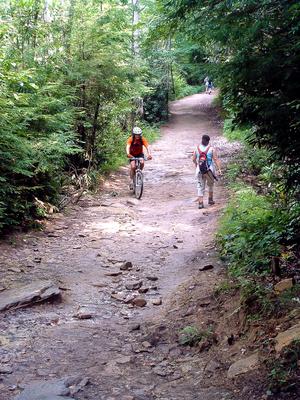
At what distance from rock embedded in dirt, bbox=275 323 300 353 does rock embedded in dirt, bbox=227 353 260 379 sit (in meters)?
0.24

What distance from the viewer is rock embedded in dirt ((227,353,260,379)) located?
155 inches

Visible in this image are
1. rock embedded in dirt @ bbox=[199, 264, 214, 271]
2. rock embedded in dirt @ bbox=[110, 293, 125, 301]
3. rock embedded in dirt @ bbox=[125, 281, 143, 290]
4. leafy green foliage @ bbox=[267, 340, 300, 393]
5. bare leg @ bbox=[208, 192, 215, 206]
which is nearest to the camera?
leafy green foliage @ bbox=[267, 340, 300, 393]

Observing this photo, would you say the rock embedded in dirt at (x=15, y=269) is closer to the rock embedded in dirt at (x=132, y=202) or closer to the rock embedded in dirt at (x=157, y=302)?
the rock embedded in dirt at (x=157, y=302)

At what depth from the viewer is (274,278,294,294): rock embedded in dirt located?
16.0 feet

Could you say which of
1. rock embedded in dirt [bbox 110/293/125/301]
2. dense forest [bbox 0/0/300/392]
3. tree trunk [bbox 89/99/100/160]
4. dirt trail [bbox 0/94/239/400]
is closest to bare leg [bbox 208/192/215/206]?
dirt trail [bbox 0/94/239/400]

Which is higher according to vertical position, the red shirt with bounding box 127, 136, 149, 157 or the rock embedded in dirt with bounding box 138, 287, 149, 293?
the red shirt with bounding box 127, 136, 149, 157

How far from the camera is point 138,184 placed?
13.0m

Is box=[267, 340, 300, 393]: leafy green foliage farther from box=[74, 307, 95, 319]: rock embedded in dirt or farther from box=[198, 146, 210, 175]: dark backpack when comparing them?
box=[198, 146, 210, 175]: dark backpack

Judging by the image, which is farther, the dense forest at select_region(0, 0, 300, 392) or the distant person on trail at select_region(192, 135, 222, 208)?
the distant person on trail at select_region(192, 135, 222, 208)

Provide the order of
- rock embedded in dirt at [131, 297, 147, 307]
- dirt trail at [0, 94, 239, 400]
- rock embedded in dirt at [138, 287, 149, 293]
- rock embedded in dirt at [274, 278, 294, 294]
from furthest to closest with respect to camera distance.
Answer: rock embedded in dirt at [138, 287, 149, 293]
rock embedded in dirt at [131, 297, 147, 307]
rock embedded in dirt at [274, 278, 294, 294]
dirt trail at [0, 94, 239, 400]

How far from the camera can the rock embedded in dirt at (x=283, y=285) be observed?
488cm

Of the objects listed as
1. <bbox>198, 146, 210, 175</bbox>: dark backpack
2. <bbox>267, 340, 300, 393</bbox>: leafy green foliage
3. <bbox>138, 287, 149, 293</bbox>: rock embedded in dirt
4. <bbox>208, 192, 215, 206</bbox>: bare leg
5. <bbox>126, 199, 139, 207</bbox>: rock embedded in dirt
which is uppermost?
<bbox>198, 146, 210, 175</bbox>: dark backpack

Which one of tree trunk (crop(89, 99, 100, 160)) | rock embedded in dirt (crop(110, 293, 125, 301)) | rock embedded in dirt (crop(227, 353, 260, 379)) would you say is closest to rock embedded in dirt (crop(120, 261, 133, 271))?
rock embedded in dirt (crop(110, 293, 125, 301))

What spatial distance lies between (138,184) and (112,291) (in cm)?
646
